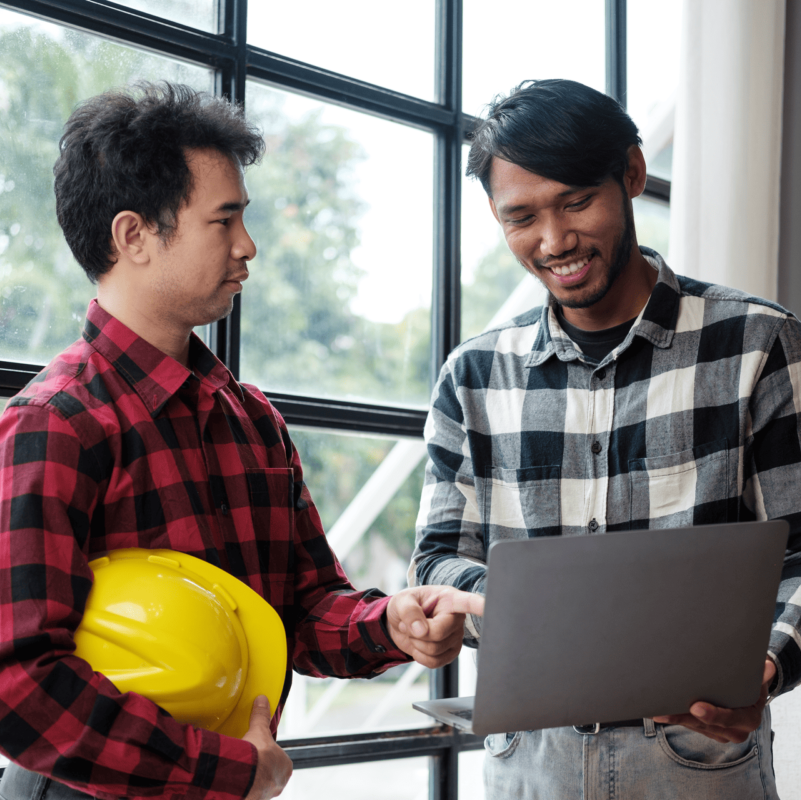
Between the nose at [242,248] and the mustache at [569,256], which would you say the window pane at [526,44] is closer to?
the mustache at [569,256]

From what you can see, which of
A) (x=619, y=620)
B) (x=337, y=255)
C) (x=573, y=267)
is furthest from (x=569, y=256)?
(x=337, y=255)

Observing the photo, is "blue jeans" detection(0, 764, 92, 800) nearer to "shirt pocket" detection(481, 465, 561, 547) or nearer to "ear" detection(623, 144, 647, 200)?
"shirt pocket" detection(481, 465, 561, 547)

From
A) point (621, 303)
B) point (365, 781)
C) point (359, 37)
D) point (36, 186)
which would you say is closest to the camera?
point (621, 303)

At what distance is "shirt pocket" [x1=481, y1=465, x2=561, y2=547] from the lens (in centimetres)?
138

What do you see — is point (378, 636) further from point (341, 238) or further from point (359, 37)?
point (359, 37)

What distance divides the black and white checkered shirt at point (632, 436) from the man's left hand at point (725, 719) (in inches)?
2.0

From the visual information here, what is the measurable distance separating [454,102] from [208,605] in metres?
1.68

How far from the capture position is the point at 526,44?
259 centimetres

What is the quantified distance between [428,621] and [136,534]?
42 cm

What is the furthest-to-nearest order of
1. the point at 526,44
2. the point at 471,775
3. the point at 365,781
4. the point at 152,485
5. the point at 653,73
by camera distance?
the point at 653,73 → the point at 526,44 → the point at 471,775 → the point at 365,781 → the point at 152,485

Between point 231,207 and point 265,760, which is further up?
point 231,207

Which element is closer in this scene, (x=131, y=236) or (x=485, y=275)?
(x=131, y=236)

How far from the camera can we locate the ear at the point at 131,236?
3.77ft

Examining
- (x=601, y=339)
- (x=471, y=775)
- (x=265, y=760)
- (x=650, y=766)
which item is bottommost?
(x=471, y=775)
